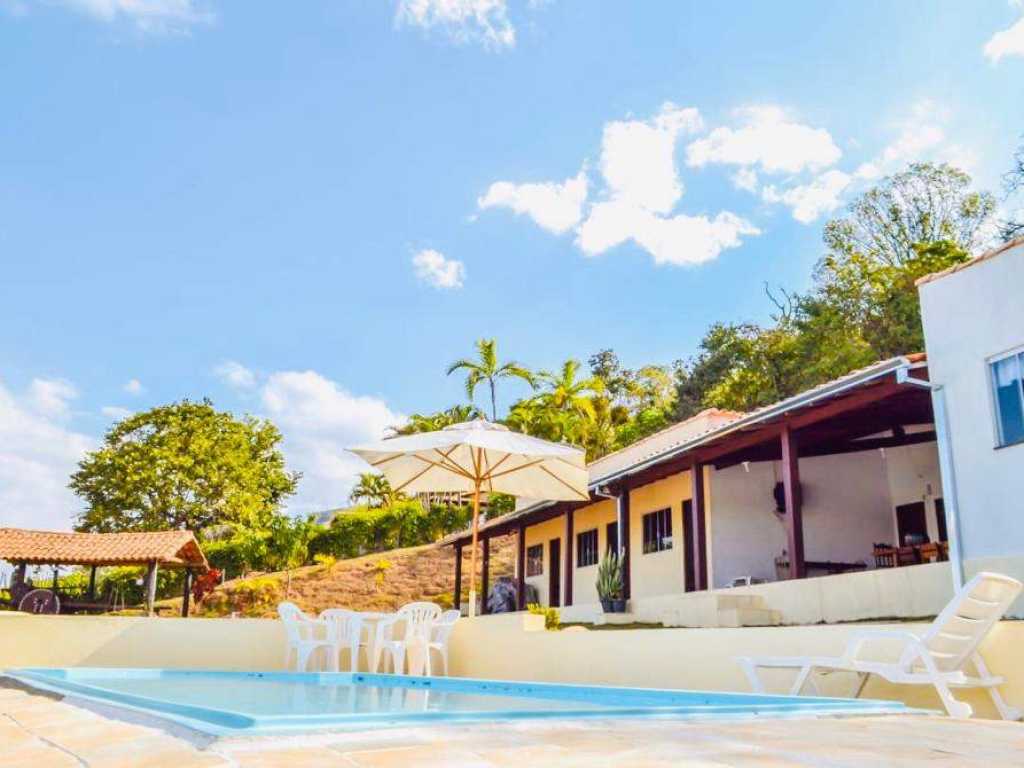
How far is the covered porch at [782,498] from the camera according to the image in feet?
37.4

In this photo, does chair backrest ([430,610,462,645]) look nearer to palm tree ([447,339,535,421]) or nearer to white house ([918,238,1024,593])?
white house ([918,238,1024,593])

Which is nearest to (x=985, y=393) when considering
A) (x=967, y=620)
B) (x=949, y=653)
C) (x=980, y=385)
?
(x=980, y=385)

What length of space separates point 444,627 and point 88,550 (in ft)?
50.7

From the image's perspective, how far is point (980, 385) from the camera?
962 cm

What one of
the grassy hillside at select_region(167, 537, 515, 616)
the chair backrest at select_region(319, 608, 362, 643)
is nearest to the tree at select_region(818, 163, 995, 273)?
the grassy hillside at select_region(167, 537, 515, 616)

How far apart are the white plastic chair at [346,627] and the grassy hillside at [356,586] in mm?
17611

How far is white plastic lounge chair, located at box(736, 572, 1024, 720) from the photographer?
531cm

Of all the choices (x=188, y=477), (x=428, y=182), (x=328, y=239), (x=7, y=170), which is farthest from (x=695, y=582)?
(x=188, y=477)

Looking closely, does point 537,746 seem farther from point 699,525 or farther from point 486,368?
point 486,368

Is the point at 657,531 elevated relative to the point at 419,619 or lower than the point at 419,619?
elevated

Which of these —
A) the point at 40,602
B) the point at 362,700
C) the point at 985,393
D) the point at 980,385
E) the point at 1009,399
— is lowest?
the point at 362,700

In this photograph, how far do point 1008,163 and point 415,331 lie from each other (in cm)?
1783

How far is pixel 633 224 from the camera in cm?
2802

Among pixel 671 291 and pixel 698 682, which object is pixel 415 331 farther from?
pixel 698 682
